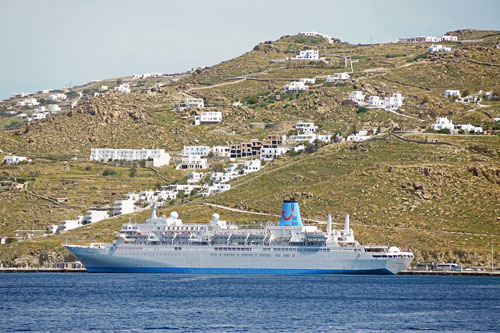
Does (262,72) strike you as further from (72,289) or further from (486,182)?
(72,289)

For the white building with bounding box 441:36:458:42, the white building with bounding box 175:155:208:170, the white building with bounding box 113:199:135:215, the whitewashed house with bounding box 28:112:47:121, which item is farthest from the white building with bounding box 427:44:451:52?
the white building with bounding box 113:199:135:215

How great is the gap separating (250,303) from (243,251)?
24545mm

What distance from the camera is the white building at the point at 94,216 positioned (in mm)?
115188

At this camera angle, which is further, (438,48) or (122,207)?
(438,48)

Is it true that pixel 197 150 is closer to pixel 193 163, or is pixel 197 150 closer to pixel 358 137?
pixel 193 163

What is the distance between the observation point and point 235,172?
129m

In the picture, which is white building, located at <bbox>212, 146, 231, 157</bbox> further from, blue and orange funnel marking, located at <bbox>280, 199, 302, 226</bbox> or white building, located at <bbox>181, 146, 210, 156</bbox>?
blue and orange funnel marking, located at <bbox>280, 199, 302, 226</bbox>

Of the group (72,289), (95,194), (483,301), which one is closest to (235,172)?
(95,194)

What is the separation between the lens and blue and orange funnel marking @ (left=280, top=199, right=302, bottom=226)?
90812mm

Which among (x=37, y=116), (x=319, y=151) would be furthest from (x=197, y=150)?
(x=37, y=116)

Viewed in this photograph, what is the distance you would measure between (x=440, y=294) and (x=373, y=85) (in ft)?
290

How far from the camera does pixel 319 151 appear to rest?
126m

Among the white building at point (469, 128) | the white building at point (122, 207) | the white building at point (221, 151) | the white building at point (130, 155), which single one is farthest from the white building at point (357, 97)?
the white building at point (122, 207)

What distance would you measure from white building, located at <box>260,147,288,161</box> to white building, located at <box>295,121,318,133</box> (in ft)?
25.5
